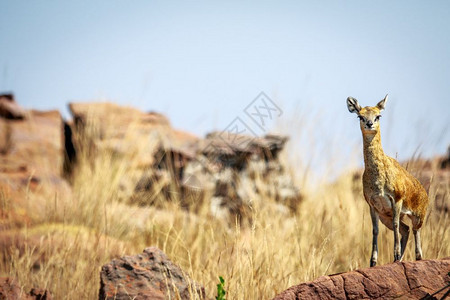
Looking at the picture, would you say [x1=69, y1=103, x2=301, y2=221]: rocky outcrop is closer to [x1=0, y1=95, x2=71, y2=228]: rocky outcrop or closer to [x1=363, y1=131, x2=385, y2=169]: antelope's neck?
[x1=0, y1=95, x2=71, y2=228]: rocky outcrop

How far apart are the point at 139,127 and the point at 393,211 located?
8.53m

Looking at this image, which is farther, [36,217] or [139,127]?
[139,127]

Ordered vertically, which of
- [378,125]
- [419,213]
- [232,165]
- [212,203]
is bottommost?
[212,203]

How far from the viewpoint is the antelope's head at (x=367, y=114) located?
8.93ft

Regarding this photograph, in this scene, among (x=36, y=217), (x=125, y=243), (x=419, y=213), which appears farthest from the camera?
(x=36, y=217)

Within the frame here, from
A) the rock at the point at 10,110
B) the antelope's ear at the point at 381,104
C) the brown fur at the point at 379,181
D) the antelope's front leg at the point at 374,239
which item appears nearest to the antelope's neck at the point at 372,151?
the brown fur at the point at 379,181

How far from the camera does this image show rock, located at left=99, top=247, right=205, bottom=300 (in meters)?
3.56

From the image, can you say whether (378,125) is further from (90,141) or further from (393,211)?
(90,141)

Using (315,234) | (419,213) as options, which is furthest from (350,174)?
(419,213)

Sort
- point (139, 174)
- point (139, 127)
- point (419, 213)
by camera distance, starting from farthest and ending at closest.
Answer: point (139, 127) < point (139, 174) < point (419, 213)

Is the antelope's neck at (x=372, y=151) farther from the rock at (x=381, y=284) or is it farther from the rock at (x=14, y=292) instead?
the rock at (x=14, y=292)

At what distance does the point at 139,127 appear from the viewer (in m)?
10.9

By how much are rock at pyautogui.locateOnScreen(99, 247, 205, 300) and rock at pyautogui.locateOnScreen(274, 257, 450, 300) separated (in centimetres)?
96

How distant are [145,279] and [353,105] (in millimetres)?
1882
